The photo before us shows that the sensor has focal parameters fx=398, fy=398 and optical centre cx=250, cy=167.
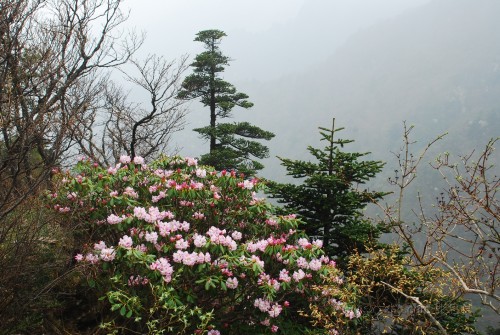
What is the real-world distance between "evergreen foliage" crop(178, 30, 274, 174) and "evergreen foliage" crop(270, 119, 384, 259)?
7304 millimetres

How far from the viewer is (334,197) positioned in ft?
24.8

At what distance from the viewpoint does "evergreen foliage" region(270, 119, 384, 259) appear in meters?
7.38

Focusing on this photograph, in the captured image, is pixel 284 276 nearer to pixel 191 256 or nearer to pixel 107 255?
pixel 191 256

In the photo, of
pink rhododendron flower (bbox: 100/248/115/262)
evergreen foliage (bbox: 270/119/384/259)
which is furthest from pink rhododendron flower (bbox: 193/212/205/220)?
evergreen foliage (bbox: 270/119/384/259)

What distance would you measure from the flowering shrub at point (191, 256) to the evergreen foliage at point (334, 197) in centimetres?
144

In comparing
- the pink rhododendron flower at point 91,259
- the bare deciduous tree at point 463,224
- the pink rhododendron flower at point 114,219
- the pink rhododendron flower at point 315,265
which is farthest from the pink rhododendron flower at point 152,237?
the bare deciduous tree at point 463,224

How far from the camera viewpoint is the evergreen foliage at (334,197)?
24.2ft

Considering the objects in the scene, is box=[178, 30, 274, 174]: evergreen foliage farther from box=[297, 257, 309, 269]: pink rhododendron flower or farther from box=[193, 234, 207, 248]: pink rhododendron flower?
box=[193, 234, 207, 248]: pink rhododendron flower

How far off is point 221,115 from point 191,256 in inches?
496

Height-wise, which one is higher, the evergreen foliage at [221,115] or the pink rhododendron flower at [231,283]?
the evergreen foliage at [221,115]

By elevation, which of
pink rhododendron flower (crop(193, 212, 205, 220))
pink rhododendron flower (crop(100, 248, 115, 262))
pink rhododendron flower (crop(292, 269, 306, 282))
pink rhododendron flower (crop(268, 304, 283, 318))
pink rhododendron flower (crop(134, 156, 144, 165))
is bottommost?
pink rhododendron flower (crop(268, 304, 283, 318))

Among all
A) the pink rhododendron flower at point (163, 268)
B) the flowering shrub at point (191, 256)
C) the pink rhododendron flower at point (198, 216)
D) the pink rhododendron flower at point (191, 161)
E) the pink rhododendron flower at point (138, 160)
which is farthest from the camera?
the pink rhododendron flower at point (191, 161)

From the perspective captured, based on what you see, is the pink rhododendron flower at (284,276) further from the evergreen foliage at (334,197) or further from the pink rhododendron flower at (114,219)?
the evergreen foliage at (334,197)

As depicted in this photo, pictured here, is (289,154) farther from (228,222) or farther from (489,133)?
(228,222)
